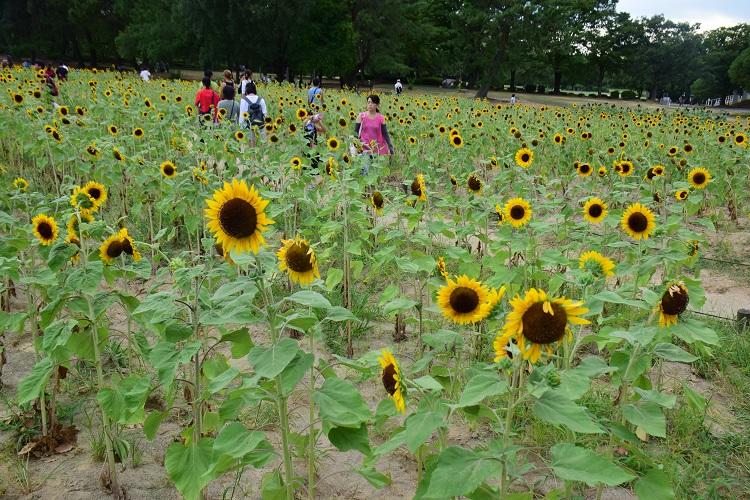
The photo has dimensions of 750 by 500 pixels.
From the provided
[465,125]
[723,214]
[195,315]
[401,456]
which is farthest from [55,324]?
[465,125]

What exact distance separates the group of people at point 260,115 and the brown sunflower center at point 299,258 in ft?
15.1

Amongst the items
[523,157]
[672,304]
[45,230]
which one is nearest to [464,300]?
[672,304]

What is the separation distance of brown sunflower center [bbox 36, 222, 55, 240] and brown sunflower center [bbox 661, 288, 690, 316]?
2.78 metres

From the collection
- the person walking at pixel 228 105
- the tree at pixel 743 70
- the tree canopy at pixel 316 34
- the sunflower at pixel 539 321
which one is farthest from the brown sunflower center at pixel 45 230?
the tree at pixel 743 70

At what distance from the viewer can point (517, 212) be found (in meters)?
3.48

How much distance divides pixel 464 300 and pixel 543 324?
0.46m

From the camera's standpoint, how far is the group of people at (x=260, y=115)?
24.0ft

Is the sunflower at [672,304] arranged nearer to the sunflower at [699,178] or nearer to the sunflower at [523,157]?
the sunflower at [523,157]

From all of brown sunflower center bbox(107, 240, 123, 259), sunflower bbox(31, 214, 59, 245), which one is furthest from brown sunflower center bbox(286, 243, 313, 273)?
sunflower bbox(31, 214, 59, 245)

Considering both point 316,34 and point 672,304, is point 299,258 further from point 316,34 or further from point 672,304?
point 316,34

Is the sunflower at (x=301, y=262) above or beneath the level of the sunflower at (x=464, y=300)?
above

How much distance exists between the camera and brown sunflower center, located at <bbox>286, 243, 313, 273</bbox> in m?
1.96

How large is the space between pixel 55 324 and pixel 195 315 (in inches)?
25.4

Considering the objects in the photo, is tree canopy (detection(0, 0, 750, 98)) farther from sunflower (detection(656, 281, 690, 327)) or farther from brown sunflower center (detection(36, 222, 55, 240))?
sunflower (detection(656, 281, 690, 327))
